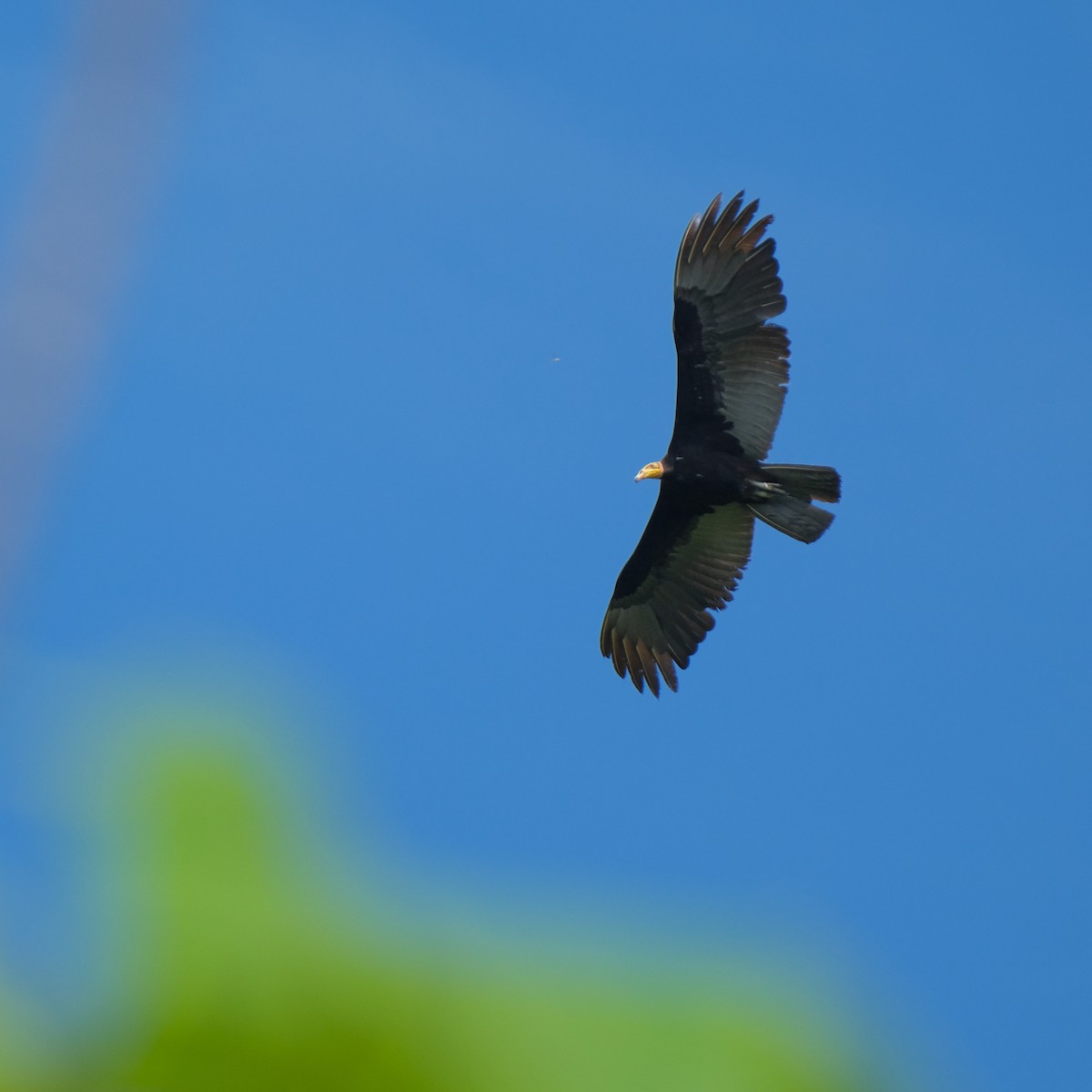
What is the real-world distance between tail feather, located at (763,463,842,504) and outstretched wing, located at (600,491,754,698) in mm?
1036

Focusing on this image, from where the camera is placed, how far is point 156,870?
14.4 ft

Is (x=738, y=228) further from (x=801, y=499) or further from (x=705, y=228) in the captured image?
(x=801, y=499)

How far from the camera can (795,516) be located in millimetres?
18719

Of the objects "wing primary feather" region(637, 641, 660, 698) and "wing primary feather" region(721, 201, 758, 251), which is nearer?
"wing primary feather" region(721, 201, 758, 251)

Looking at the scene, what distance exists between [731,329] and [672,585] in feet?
12.8

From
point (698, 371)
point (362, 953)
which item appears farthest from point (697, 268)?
point (362, 953)

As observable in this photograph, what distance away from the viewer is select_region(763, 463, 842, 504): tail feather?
18188 mm

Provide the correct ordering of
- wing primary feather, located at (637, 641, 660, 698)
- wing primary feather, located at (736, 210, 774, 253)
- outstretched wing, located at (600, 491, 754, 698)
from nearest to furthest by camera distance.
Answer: wing primary feather, located at (736, 210, 774, 253) < outstretched wing, located at (600, 491, 754, 698) < wing primary feather, located at (637, 641, 660, 698)

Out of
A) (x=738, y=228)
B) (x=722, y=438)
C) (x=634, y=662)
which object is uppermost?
(x=738, y=228)

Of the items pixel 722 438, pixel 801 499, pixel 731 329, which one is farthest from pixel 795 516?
pixel 731 329

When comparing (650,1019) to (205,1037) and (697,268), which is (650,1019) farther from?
(697,268)

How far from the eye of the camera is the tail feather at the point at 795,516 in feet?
60.6

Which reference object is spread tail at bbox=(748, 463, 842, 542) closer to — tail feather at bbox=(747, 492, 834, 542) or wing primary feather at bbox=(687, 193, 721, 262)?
tail feather at bbox=(747, 492, 834, 542)

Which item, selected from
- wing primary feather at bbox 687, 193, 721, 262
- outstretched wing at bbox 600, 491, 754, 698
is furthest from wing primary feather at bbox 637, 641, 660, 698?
wing primary feather at bbox 687, 193, 721, 262
